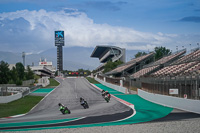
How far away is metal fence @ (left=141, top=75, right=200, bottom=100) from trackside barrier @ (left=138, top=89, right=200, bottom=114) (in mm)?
466

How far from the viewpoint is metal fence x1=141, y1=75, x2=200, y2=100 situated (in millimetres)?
21016

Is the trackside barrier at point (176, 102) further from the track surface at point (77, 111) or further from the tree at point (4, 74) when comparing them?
the tree at point (4, 74)

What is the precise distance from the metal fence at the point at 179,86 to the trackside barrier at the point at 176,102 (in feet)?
1.53

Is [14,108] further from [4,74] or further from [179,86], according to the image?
[4,74]

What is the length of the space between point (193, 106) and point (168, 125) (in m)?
6.49

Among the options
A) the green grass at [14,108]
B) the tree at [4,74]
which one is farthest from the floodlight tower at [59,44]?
the green grass at [14,108]

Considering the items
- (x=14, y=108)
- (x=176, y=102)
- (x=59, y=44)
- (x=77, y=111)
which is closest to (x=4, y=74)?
(x=14, y=108)

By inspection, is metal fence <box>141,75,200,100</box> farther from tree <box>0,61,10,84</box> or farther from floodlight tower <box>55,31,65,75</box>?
floodlight tower <box>55,31,65,75</box>

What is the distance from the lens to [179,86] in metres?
23.8

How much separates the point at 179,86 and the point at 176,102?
1495mm

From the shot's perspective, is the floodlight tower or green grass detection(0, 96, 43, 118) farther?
the floodlight tower

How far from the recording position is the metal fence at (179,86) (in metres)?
21.0

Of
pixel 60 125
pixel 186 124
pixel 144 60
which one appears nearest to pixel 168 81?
pixel 186 124

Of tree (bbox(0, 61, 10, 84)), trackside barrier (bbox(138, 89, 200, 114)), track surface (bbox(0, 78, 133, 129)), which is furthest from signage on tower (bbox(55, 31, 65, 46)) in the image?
trackside barrier (bbox(138, 89, 200, 114))
